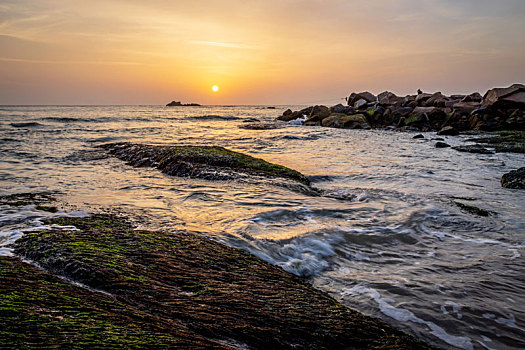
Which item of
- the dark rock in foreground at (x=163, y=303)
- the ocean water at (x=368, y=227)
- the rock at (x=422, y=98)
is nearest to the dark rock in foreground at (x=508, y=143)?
the ocean water at (x=368, y=227)

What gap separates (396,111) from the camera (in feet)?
97.5

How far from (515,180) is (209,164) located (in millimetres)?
7232

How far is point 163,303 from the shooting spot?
2.13m

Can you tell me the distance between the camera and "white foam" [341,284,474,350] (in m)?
2.35

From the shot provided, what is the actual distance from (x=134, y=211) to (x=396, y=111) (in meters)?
29.6

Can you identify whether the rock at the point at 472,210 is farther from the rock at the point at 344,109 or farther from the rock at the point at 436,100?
the rock at the point at 344,109

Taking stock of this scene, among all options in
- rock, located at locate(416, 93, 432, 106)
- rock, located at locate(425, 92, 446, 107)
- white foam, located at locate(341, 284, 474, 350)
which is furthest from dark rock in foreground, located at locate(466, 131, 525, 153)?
rock, located at locate(416, 93, 432, 106)

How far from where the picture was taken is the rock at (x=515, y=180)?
7293 mm

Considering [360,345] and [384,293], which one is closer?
[360,345]

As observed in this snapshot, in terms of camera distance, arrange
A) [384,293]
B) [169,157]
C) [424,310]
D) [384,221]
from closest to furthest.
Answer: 1. [424,310]
2. [384,293]
3. [384,221]
4. [169,157]

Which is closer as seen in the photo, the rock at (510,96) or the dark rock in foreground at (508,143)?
the dark rock in foreground at (508,143)

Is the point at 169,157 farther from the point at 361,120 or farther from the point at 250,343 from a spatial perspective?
the point at 361,120

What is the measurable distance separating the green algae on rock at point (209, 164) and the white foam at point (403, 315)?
177 inches

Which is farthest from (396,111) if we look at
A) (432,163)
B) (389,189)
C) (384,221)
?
(384,221)
